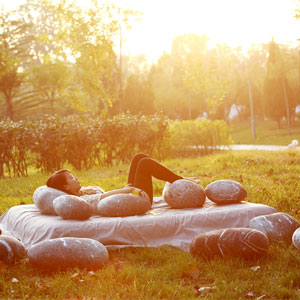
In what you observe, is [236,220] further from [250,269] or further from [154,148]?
[154,148]

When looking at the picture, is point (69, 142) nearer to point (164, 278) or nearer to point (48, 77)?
point (164, 278)

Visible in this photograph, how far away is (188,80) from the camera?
24.3 m

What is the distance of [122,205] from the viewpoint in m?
5.66

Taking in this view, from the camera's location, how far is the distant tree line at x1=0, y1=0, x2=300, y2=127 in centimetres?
1828

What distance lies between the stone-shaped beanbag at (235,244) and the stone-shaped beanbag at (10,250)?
1.91 m

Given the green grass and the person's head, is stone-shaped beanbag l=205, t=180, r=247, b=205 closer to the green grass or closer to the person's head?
the person's head

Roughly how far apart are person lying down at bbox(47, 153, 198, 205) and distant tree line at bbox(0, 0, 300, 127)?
1133cm

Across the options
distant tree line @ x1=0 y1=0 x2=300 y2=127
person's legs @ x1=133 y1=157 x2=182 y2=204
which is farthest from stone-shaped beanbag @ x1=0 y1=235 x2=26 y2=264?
distant tree line @ x1=0 y1=0 x2=300 y2=127

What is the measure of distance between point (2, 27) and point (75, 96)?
64.0 feet

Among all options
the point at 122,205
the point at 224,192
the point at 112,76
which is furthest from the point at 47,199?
the point at 112,76

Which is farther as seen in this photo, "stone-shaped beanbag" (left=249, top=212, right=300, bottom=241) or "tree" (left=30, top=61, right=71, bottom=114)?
"tree" (left=30, top=61, right=71, bottom=114)

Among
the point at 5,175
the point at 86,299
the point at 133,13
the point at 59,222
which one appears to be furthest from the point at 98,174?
the point at 133,13

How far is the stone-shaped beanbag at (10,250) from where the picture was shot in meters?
4.61

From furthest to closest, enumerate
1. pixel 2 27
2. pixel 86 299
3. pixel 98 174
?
pixel 2 27, pixel 98 174, pixel 86 299
